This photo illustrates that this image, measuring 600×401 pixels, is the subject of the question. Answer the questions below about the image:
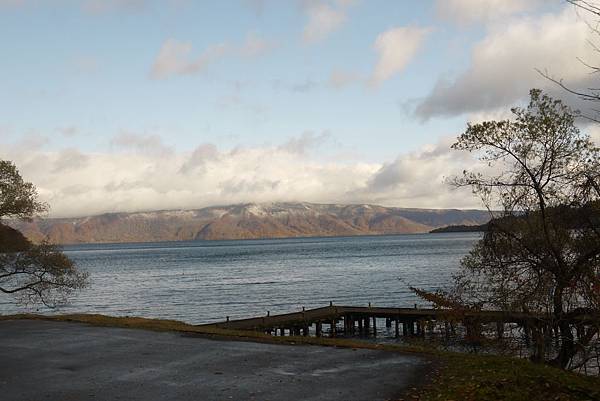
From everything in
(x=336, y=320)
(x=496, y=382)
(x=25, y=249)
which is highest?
(x=25, y=249)

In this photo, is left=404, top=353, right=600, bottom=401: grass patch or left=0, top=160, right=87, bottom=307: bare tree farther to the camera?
left=0, top=160, right=87, bottom=307: bare tree

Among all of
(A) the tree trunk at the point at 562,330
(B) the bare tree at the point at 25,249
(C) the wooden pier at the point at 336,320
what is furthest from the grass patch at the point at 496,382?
(B) the bare tree at the point at 25,249

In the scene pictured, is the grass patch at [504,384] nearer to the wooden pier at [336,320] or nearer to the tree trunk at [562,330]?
the tree trunk at [562,330]

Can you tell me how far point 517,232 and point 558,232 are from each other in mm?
1769

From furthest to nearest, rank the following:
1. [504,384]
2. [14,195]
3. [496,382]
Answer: [14,195] < [496,382] < [504,384]

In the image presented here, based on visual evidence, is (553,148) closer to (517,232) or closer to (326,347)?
(517,232)

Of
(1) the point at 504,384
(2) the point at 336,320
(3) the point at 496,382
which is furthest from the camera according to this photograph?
(2) the point at 336,320

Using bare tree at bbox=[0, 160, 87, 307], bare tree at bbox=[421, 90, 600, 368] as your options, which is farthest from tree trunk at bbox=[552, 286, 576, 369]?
bare tree at bbox=[0, 160, 87, 307]

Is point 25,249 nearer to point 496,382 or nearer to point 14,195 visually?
point 14,195

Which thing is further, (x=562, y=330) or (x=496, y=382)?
(x=562, y=330)

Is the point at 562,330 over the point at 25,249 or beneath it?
beneath

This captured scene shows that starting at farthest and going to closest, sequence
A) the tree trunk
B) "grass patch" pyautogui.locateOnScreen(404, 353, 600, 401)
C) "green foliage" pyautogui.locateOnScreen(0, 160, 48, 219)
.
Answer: "green foliage" pyautogui.locateOnScreen(0, 160, 48, 219)
the tree trunk
"grass patch" pyautogui.locateOnScreen(404, 353, 600, 401)

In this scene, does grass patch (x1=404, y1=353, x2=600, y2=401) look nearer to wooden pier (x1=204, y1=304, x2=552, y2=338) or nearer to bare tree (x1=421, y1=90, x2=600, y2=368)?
bare tree (x1=421, y1=90, x2=600, y2=368)

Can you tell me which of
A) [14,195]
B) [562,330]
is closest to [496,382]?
[562,330]
